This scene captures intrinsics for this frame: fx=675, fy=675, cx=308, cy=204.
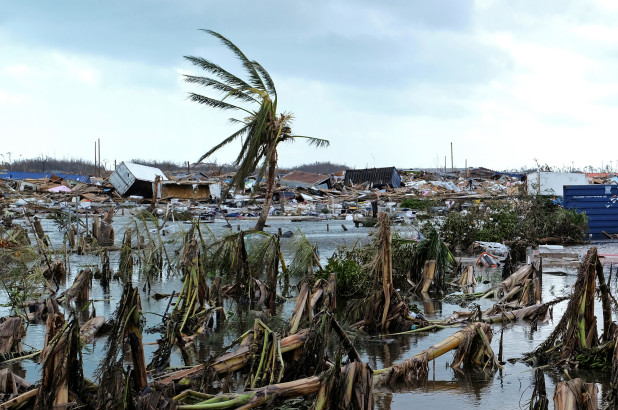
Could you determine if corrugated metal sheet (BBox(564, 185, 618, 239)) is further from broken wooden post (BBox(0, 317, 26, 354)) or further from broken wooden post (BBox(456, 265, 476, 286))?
broken wooden post (BBox(0, 317, 26, 354))

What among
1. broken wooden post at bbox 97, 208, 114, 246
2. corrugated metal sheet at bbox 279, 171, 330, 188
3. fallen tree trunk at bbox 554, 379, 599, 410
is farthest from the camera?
corrugated metal sheet at bbox 279, 171, 330, 188

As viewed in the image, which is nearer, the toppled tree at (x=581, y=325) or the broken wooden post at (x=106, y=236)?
the toppled tree at (x=581, y=325)

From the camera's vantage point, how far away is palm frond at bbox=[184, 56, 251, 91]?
20375 millimetres

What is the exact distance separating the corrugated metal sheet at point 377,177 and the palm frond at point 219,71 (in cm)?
2989

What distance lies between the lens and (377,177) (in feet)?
168

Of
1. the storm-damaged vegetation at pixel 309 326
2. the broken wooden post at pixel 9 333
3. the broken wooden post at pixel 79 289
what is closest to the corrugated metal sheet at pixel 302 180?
the storm-damaged vegetation at pixel 309 326

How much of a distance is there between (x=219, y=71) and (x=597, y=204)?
12.2m

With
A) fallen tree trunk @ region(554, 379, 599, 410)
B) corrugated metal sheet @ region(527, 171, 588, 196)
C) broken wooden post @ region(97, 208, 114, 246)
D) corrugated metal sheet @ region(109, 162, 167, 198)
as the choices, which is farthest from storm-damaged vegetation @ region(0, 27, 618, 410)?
corrugated metal sheet @ region(109, 162, 167, 198)

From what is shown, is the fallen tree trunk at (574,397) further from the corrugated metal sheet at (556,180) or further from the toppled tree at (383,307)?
the corrugated metal sheet at (556,180)

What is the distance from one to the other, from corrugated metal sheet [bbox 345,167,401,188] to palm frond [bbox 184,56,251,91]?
29889mm

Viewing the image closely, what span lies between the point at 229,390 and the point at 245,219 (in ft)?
89.8

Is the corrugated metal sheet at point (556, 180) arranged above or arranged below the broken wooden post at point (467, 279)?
above

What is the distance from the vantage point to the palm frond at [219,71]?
66.8ft

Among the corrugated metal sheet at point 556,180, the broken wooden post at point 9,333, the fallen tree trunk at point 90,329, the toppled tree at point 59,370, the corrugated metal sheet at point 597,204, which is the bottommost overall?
the fallen tree trunk at point 90,329
